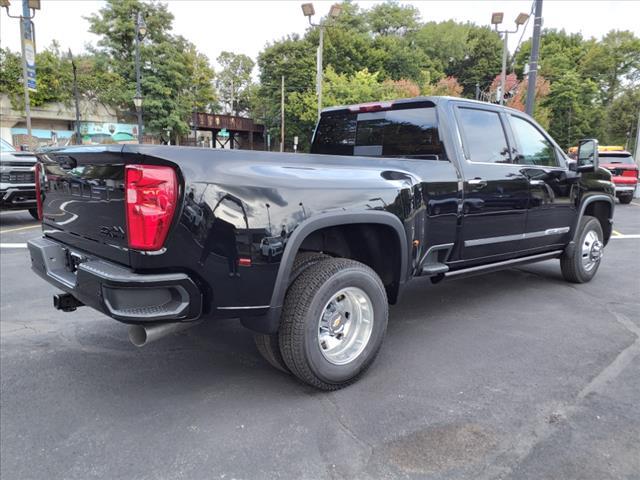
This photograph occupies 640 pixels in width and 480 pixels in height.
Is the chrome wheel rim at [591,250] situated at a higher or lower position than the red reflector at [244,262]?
lower

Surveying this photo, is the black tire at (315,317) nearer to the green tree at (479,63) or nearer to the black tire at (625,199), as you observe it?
the black tire at (625,199)

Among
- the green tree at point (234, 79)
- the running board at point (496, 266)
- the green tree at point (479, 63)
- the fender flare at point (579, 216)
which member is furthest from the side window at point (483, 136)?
the green tree at point (234, 79)

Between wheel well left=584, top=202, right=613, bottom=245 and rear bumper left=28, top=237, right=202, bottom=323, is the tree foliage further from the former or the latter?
rear bumper left=28, top=237, right=202, bottom=323

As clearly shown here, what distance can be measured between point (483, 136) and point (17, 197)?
8.66m

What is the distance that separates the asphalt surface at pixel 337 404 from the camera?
7.54ft

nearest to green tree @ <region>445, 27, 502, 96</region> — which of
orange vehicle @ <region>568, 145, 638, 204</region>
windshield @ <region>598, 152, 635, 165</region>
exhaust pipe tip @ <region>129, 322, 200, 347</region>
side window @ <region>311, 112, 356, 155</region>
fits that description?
windshield @ <region>598, 152, 635, 165</region>

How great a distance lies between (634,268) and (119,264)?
6.71 m

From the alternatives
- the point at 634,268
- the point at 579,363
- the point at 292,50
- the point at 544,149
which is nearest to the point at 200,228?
the point at 579,363

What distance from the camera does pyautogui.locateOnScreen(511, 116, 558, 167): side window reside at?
4.52 m

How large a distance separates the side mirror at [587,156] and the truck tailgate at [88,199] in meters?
4.49

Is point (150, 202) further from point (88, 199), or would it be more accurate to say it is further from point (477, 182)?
point (477, 182)

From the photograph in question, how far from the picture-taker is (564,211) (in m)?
4.96

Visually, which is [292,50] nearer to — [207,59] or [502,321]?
[207,59]

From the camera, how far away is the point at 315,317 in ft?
9.00
